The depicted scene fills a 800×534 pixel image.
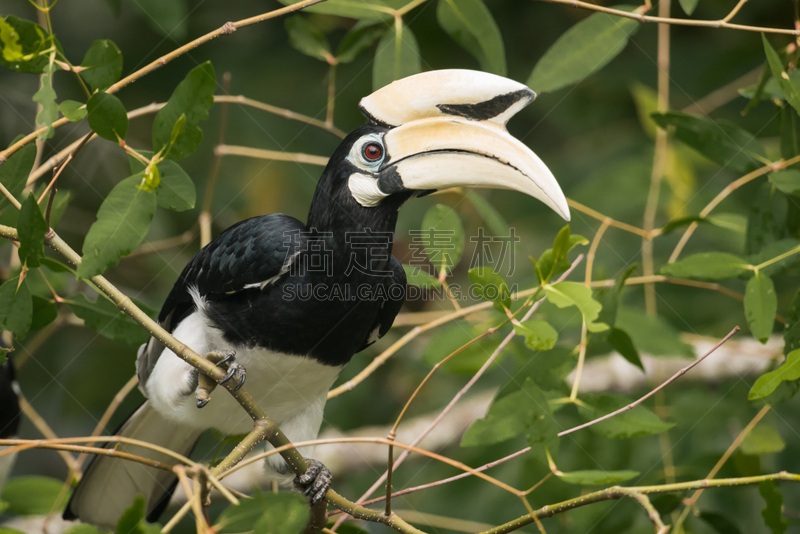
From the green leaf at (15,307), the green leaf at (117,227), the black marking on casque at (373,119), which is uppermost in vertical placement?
the black marking on casque at (373,119)

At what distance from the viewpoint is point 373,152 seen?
1.68 metres

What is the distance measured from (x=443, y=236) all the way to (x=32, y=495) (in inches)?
55.6

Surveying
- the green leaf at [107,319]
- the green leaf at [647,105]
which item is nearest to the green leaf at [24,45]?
the green leaf at [107,319]

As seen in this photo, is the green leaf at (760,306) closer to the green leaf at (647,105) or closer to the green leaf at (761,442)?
the green leaf at (761,442)

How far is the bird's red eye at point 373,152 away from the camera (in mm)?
1672

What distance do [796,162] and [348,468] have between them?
6.65ft

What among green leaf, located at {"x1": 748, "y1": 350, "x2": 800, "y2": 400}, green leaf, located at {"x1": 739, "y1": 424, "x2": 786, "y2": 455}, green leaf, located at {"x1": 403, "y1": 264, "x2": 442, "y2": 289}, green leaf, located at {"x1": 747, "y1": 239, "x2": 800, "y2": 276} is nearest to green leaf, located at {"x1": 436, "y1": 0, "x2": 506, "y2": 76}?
green leaf, located at {"x1": 403, "y1": 264, "x2": 442, "y2": 289}

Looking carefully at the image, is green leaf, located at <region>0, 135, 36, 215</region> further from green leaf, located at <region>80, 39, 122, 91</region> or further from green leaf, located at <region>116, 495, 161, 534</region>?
green leaf, located at <region>116, 495, 161, 534</region>

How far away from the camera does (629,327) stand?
208 cm

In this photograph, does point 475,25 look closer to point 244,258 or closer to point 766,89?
point 766,89

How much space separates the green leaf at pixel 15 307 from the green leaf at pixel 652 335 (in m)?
1.55

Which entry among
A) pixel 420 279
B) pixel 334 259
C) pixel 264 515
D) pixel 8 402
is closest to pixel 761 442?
pixel 420 279

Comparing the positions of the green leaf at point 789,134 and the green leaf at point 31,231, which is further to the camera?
the green leaf at point 789,134

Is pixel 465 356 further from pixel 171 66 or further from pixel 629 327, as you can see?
pixel 171 66
